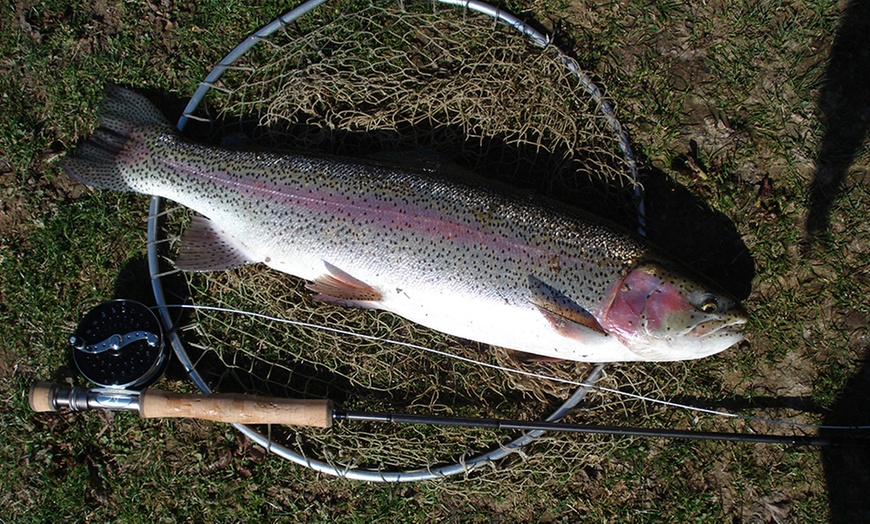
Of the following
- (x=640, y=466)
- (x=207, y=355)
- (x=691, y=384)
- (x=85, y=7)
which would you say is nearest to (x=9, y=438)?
(x=207, y=355)

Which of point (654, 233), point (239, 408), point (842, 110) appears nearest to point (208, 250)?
point (239, 408)

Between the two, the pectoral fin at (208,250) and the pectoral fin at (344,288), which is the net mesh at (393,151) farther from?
the pectoral fin at (344,288)

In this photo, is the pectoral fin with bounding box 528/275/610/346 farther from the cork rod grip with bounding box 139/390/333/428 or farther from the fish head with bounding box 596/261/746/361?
the cork rod grip with bounding box 139/390/333/428

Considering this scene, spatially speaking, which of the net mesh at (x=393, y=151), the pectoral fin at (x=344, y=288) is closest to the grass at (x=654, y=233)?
the net mesh at (x=393, y=151)

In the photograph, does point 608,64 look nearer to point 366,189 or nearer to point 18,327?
point 366,189

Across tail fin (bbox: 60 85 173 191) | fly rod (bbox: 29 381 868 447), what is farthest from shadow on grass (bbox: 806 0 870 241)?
tail fin (bbox: 60 85 173 191)

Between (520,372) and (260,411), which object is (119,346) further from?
(520,372)
